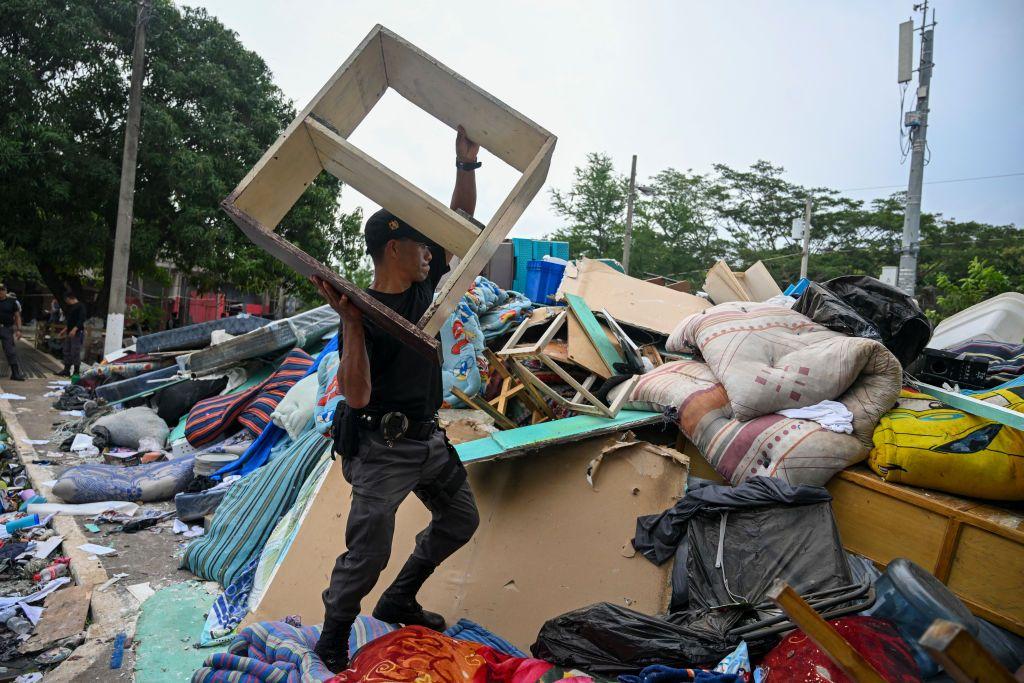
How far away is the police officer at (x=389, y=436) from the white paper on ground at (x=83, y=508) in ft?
9.31

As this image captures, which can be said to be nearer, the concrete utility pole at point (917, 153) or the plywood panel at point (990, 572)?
the plywood panel at point (990, 572)

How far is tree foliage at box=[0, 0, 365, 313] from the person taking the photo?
38.2 feet

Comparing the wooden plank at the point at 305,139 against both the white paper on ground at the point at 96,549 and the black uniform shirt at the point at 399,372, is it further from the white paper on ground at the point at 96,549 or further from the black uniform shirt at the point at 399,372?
the white paper on ground at the point at 96,549

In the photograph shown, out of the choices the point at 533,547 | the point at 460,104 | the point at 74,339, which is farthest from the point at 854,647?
the point at 74,339

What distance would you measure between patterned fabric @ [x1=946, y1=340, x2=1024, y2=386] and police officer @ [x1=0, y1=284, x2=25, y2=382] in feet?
36.8

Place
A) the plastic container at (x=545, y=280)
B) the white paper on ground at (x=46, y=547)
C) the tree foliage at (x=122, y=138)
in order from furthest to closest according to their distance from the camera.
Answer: the tree foliage at (x=122, y=138), the plastic container at (x=545, y=280), the white paper on ground at (x=46, y=547)

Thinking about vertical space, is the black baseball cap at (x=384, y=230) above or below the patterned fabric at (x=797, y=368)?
above

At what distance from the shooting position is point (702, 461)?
11.3ft

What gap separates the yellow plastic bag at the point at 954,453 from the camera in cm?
249

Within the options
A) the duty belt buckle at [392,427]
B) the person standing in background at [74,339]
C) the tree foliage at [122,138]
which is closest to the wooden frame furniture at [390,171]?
the duty belt buckle at [392,427]

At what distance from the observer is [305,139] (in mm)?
2023

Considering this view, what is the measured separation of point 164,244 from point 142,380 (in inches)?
294

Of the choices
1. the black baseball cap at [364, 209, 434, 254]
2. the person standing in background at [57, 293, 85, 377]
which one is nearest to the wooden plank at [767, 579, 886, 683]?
the black baseball cap at [364, 209, 434, 254]

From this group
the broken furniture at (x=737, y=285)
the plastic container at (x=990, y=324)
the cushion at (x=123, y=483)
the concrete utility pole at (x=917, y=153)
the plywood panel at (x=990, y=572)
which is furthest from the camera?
the concrete utility pole at (x=917, y=153)
